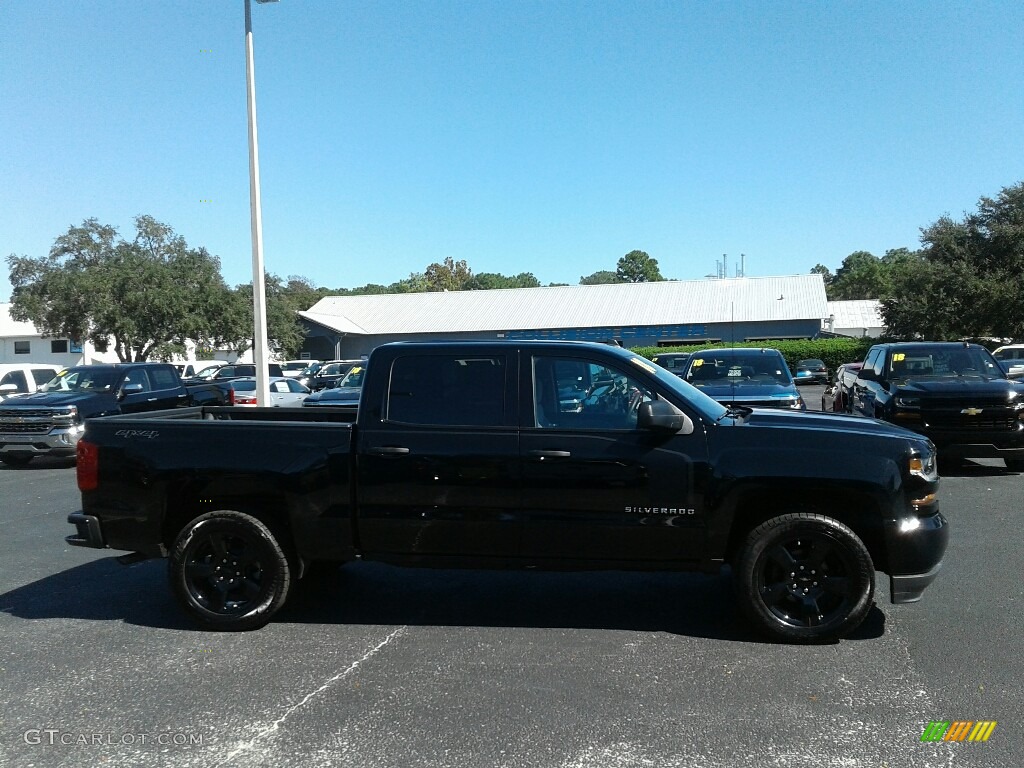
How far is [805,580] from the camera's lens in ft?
17.4

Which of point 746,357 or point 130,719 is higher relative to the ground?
point 746,357

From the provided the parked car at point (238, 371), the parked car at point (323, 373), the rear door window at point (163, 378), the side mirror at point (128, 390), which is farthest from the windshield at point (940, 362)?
the parked car at point (238, 371)

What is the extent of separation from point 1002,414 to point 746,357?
167 inches

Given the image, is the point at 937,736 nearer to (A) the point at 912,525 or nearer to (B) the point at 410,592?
(A) the point at 912,525

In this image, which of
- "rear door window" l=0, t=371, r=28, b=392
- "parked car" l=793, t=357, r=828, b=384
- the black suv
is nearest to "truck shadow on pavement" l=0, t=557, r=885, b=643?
the black suv

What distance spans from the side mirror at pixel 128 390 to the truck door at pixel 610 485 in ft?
39.4

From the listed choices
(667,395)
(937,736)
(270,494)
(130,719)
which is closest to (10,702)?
(130,719)

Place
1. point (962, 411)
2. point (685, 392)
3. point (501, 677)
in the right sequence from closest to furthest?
1. point (501, 677)
2. point (685, 392)
3. point (962, 411)

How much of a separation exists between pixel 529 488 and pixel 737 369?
31.8ft

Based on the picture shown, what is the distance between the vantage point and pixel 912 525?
17.1 feet

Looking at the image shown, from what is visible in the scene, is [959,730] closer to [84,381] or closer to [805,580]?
[805,580]

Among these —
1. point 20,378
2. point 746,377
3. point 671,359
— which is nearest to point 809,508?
point 746,377

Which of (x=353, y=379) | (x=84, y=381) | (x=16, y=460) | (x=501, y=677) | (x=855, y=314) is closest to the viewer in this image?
(x=501, y=677)

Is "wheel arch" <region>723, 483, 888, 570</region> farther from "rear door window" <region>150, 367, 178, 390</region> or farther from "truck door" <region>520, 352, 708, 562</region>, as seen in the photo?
"rear door window" <region>150, 367, 178, 390</region>
